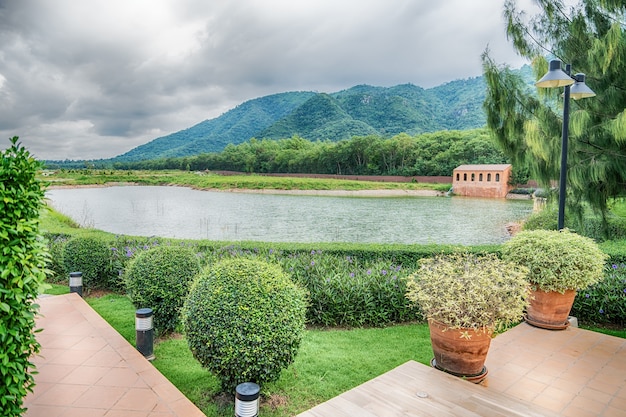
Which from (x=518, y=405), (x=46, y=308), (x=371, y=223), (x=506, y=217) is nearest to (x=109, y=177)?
(x=371, y=223)

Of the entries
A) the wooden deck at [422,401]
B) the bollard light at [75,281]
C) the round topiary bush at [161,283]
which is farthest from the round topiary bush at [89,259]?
the wooden deck at [422,401]

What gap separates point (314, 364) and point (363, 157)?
194 ft

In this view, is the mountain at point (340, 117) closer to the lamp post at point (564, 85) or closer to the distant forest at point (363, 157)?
the distant forest at point (363, 157)

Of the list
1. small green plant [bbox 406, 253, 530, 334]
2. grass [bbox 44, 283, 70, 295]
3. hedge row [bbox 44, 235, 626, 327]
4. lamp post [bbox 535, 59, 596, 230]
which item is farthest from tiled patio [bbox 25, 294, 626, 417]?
lamp post [bbox 535, 59, 596, 230]

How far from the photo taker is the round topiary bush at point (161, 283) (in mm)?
4055

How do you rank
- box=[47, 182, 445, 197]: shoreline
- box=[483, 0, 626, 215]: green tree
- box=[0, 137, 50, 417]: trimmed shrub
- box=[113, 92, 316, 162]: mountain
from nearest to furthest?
box=[0, 137, 50, 417]: trimmed shrub < box=[483, 0, 626, 215]: green tree < box=[47, 182, 445, 197]: shoreline < box=[113, 92, 316, 162]: mountain

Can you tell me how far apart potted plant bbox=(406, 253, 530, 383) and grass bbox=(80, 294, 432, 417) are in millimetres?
842

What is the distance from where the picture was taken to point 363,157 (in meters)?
61.6

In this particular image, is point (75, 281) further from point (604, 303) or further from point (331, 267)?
point (604, 303)

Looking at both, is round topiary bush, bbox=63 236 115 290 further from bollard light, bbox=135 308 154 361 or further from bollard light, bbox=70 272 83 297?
bollard light, bbox=135 308 154 361

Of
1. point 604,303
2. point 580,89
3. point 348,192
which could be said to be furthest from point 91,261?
point 348,192

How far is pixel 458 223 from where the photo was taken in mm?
18812

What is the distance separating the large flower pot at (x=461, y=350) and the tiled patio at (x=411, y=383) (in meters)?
0.18

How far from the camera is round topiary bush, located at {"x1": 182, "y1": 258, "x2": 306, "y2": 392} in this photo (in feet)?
8.81
